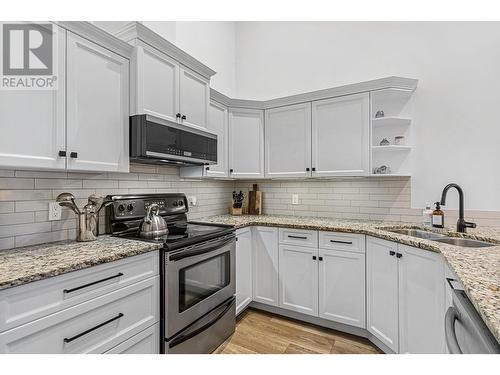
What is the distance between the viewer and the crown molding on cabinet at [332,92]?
2.47 meters

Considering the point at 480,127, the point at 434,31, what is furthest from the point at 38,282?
the point at 434,31

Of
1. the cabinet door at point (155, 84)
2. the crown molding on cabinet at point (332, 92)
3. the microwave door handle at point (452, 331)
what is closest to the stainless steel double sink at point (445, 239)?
the microwave door handle at point (452, 331)

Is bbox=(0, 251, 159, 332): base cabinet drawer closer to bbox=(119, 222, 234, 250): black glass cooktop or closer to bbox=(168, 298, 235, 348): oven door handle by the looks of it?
bbox=(119, 222, 234, 250): black glass cooktop

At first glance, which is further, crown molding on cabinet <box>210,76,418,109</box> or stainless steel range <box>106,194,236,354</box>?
crown molding on cabinet <box>210,76,418,109</box>

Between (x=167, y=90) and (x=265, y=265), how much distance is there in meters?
1.84

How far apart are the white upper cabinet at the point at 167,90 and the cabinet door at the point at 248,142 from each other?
60cm

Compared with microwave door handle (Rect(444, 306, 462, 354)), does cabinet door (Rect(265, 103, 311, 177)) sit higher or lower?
higher

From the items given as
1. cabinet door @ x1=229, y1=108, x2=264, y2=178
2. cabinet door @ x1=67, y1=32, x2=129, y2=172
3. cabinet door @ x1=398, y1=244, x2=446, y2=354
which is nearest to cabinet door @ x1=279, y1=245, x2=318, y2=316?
cabinet door @ x1=398, y1=244, x2=446, y2=354

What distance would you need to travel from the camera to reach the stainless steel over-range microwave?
73.2 inches

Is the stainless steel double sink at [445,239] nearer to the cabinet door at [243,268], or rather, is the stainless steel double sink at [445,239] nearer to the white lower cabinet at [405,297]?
the white lower cabinet at [405,297]

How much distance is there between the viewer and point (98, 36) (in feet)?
5.55

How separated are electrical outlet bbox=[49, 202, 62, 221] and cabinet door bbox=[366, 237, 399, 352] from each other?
227cm

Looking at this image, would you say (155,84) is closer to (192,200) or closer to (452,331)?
(192,200)
